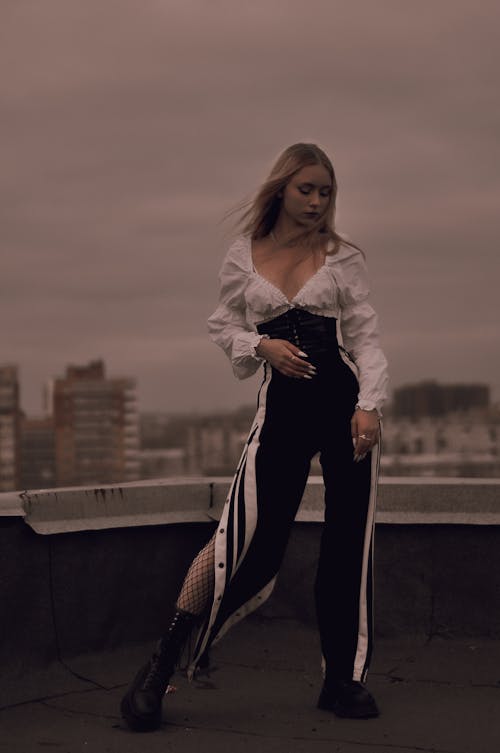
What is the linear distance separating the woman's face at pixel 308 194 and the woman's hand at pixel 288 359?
356mm

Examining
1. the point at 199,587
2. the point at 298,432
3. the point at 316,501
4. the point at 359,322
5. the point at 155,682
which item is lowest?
the point at 155,682

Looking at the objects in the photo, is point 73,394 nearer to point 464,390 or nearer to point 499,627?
point 464,390

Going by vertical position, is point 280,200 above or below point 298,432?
above

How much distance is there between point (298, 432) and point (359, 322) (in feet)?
1.16

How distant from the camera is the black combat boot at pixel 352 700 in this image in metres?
3.55

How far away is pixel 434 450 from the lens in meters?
152

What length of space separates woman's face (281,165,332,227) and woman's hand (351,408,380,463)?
556 mm

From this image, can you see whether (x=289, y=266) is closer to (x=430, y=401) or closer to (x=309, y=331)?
(x=309, y=331)

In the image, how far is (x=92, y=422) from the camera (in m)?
184

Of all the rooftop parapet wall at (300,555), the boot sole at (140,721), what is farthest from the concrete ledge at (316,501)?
the boot sole at (140,721)

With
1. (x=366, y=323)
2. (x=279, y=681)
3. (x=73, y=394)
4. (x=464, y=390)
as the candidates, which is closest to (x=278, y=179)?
(x=366, y=323)

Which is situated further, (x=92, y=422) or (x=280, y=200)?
(x=92, y=422)

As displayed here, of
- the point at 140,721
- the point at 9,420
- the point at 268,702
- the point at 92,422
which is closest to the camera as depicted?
the point at 140,721

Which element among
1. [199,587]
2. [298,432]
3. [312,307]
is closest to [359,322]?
[312,307]
